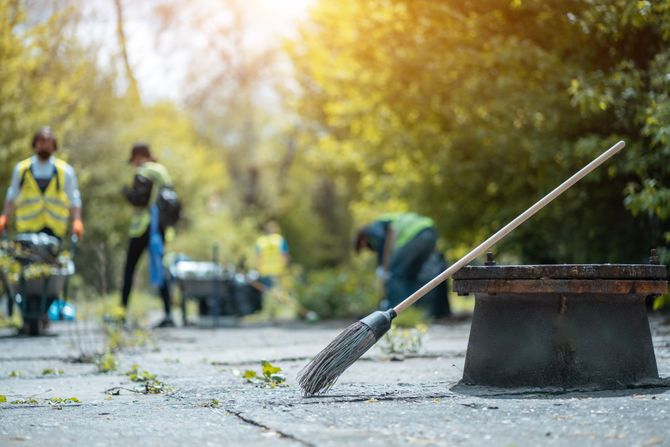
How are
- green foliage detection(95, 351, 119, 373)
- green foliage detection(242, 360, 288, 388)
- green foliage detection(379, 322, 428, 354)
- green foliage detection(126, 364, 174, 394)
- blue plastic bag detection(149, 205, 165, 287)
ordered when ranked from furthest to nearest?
blue plastic bag detection(149, 205, 165, 287), green foliage detection(379, 322, 428, 354), green foliage detection(95, 351, 119, 373), green foliage detection(242, 360, 288, 388), green foliage detection(126, 364, 174, 394)

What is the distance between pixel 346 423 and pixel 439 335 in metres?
6.11

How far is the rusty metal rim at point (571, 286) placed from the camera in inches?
203

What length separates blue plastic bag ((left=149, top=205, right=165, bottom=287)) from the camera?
12.1 m

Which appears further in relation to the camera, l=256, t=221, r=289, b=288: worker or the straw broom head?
l=256, t=221, r=289, b=288: worker

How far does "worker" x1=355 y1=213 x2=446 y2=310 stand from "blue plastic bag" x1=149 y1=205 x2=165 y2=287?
2646 millimetres

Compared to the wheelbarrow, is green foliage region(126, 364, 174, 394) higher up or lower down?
lower down

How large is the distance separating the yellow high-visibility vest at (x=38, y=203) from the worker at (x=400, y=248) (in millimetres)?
4131

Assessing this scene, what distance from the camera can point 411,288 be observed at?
1341cm

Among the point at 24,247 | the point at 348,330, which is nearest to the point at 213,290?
the point at 24,247

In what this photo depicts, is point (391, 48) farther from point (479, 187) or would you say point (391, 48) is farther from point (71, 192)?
point (71, 192)

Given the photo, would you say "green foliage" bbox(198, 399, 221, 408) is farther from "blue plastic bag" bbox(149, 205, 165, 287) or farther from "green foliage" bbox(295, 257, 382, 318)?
"green foliage" bbox(295, 257, 382, 318)

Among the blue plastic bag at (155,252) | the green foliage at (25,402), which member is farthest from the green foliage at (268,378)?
the blue plastic bag at (155,252)

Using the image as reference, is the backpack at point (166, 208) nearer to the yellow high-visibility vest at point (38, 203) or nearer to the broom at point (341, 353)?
the yellow high-visibility vest at point (38, 203)

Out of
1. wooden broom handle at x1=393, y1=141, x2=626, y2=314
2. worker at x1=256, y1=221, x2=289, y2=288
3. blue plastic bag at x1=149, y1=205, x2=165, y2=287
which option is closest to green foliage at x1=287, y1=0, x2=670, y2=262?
wooden broom handle at x1=393, y1=141, x2=626, y2=314
